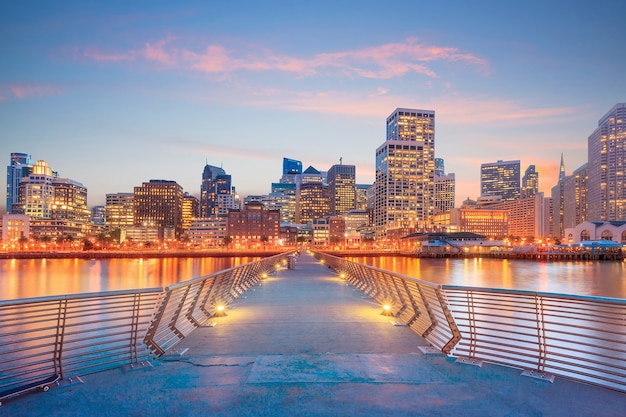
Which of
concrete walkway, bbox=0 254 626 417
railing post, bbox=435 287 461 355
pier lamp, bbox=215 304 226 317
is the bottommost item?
pier lamp, bbox=215 304 226 317

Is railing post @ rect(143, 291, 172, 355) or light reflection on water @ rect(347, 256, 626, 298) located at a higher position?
railing post @ rect(143, 291, 172, 355)

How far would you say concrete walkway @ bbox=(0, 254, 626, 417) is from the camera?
232 inches

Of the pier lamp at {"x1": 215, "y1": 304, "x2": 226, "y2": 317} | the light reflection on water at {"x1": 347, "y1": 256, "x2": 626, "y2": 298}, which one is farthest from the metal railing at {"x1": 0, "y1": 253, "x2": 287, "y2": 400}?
the light reflection on water at {"x1": 347, "y1": 256, "x2": 626, "y2": 298}

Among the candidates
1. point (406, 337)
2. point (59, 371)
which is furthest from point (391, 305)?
point (59, 371)

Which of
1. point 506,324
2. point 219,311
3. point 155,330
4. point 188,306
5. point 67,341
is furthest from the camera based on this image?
point 188,306

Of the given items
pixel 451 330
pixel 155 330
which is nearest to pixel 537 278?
pixel 451 330

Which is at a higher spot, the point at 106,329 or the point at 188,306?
the point at 106,329

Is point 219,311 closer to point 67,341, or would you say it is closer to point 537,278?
point 67,341

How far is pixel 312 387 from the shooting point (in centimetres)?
682

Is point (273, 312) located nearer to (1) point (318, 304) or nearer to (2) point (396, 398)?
(1) point (318, 304)

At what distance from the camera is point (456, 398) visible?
636cm

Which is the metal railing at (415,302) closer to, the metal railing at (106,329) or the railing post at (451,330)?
the railing post at (451,330)

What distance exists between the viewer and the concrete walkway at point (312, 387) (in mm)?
5902

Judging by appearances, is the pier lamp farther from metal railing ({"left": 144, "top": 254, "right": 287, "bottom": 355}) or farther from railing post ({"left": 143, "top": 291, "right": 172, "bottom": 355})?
railing post ({"left": 143, "top": 291, "right": 172, "bottom": 355})
